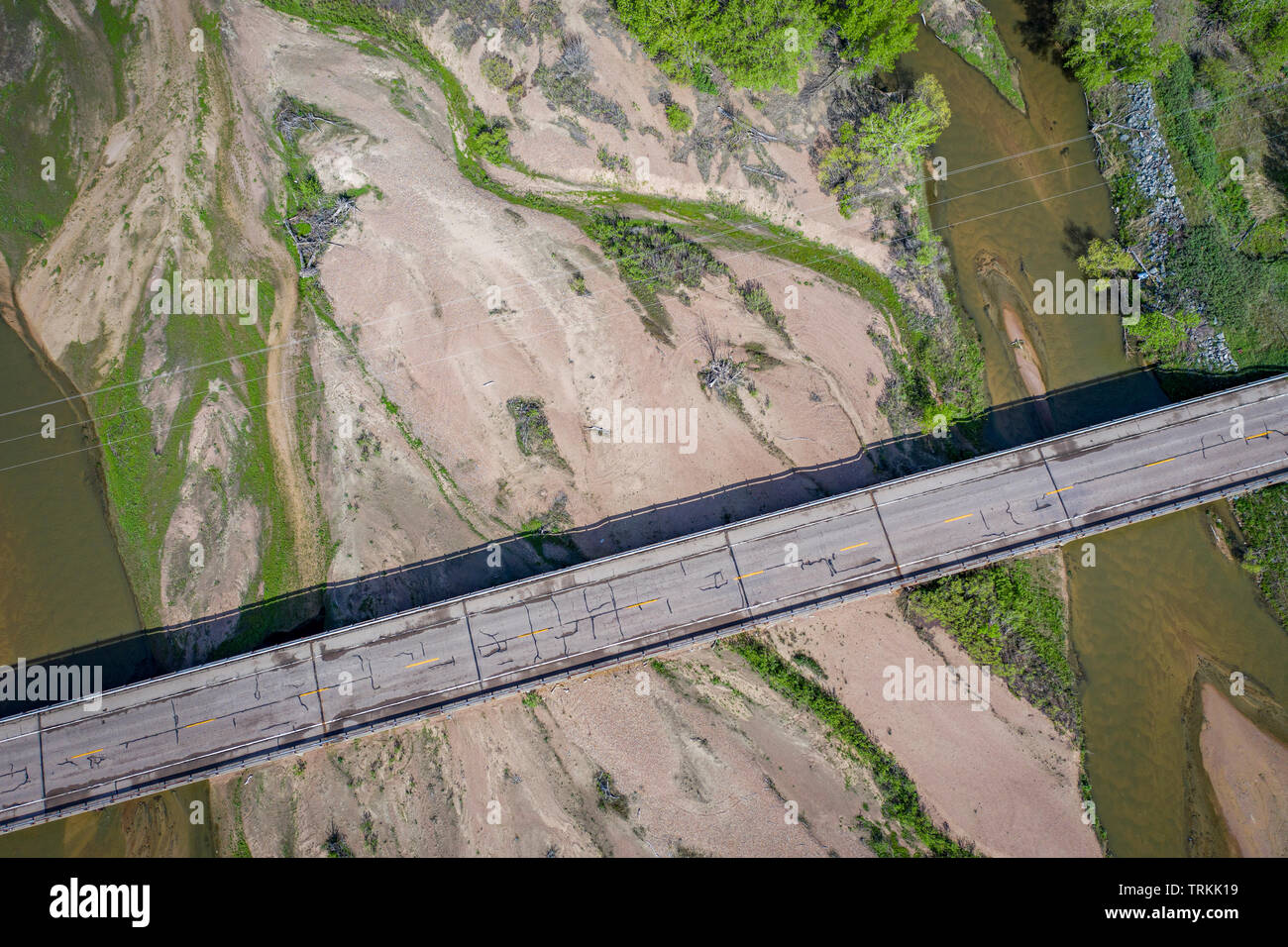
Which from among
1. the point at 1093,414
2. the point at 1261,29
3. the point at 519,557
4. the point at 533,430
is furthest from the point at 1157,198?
the point at 519,557

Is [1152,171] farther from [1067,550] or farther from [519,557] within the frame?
[519,557]

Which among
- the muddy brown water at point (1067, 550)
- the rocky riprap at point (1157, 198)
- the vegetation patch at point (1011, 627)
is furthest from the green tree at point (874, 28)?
the vegetation patch at point (1011, 627)

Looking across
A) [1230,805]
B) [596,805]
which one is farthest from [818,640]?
[1230,805]

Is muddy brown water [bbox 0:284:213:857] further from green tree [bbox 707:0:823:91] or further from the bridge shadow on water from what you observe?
green tree [bbox 707:0:823:91]

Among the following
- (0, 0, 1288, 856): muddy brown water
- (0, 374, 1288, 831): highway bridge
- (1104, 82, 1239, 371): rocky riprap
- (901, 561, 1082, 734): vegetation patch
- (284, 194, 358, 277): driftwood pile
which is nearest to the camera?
(0, 374, 1288, 831): highway bridge

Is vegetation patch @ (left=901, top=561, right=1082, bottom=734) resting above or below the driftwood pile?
below

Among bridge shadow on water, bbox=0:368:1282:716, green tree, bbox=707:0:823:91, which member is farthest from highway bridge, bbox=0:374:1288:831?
green tree, bbox=707:0:823:91

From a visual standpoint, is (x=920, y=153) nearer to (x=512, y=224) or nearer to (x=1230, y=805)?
(x=512, y=224)
